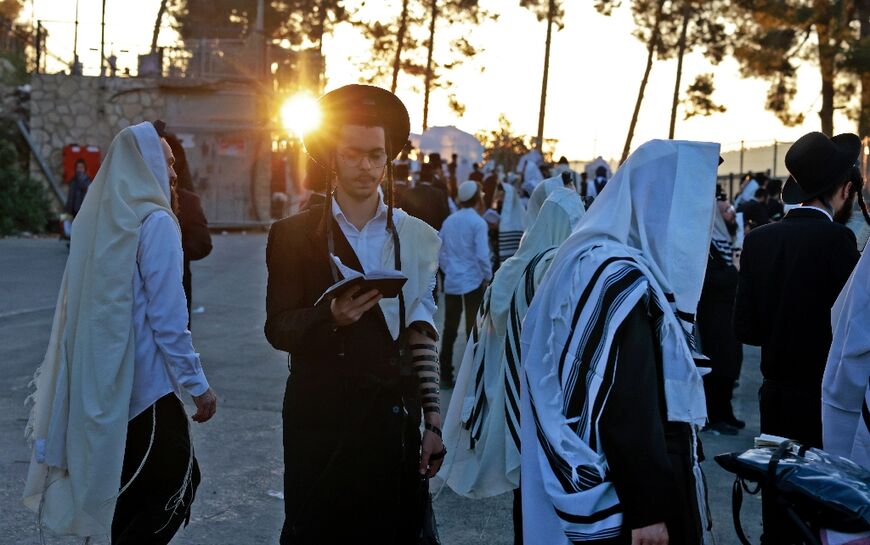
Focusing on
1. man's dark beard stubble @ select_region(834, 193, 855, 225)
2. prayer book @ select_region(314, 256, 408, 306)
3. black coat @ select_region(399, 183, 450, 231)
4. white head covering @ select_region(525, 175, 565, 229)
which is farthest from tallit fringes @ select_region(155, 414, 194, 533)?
black coat @ select_region(399, 183, 450, 231)

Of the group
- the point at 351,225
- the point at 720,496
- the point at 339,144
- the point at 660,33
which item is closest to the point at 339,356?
the point at 351,225

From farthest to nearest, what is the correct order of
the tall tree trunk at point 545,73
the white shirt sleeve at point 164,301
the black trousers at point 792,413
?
the tall tree trunk at point 545,73 → the black trousers at point 792,413 → the white shirt sleeve at point 164,301

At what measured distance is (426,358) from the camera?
12.5 ft

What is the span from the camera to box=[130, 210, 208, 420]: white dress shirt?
4.05 meters

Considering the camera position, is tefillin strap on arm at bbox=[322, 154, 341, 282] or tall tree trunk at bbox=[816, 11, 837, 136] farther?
tall tree trunk at bbox=[816, 11, 837, 136]

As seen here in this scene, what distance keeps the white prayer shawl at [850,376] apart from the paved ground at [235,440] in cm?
210

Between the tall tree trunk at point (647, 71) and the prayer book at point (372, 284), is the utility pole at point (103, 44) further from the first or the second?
the prayer book at point (372, 284)

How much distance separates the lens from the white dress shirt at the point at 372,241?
12.5ft

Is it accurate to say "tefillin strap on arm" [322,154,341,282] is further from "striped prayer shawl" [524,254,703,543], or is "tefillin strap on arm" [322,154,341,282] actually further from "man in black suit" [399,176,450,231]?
"man in black suit" [399,176,450,231]

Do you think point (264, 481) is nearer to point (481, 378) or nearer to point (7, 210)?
point (481, 378)

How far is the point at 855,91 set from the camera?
90.3 ft

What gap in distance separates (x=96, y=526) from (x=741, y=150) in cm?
3129

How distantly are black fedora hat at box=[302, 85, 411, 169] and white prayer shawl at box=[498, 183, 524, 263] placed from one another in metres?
8.10

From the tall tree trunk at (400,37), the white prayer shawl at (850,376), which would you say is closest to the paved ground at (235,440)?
the white prayer shawl at (850,376)
